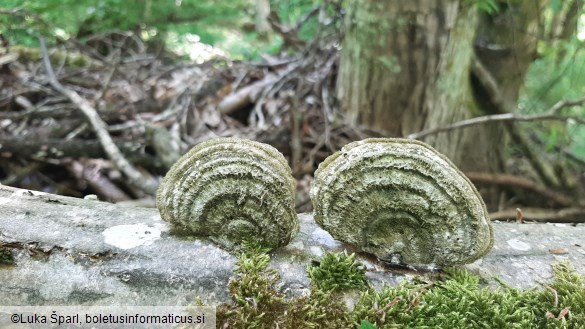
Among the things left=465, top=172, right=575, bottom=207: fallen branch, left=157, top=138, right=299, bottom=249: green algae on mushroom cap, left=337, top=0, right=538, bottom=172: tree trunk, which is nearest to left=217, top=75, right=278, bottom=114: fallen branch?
left=337, top=0, right=538, bottom=172: tree trunk

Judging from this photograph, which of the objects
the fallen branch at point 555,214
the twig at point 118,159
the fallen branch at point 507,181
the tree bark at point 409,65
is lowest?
the fallen branch at point 555,214

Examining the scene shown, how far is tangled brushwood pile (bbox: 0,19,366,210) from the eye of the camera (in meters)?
3.92

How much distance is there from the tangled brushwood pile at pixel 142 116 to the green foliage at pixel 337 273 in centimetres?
223

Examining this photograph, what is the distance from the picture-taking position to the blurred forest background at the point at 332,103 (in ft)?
13.1

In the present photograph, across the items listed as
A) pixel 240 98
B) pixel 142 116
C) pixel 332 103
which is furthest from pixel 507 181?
pixel 142 116

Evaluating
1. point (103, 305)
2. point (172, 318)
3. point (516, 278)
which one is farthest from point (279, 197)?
point (516, 278)

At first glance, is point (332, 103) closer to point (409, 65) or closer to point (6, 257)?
point (409, 65)

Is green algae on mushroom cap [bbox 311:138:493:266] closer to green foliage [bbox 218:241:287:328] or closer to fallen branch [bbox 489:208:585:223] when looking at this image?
green foliage [bbox 218:241:287:328]

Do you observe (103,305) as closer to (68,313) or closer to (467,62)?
(68,313)

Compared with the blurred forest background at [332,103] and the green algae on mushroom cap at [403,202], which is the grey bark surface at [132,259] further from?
the blurred forest background at [332,103]

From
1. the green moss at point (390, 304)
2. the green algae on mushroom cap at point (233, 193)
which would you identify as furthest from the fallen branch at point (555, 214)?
the green algae on mushroom cap at point (233, 193)

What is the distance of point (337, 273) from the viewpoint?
1.79m

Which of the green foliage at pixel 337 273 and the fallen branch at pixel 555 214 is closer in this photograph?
the green foliage at pixel 337 273

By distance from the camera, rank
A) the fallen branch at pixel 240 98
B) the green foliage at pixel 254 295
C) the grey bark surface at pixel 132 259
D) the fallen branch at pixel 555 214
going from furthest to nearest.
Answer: the fallen branch at pixel 240 98
the fallen branch at pixel 555 214
the grey bark surface at pixel 132 259
the green foliage at pixel 254 295
